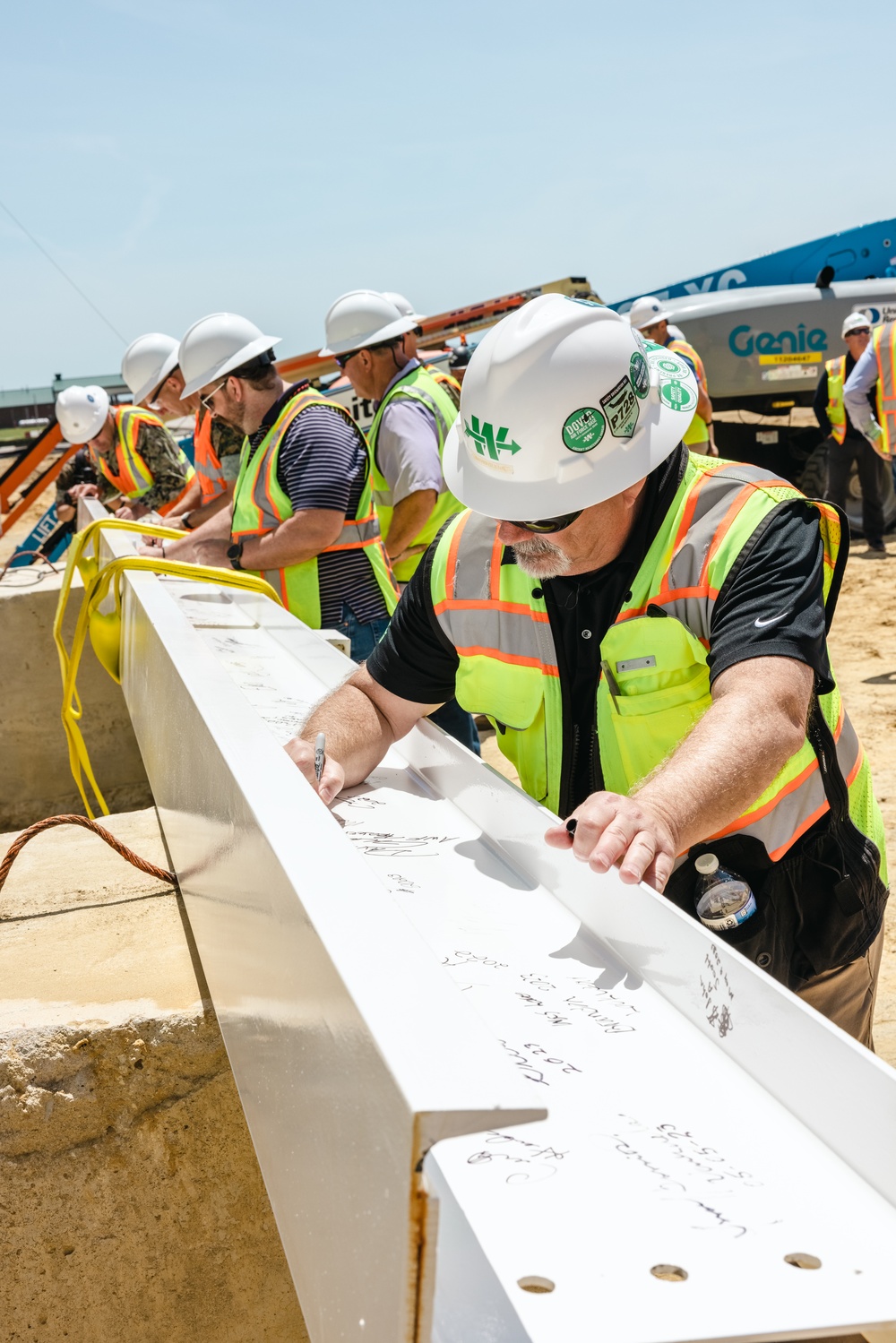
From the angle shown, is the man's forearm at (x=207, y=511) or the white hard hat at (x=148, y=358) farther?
the white hard hat at (x=148, y=358)

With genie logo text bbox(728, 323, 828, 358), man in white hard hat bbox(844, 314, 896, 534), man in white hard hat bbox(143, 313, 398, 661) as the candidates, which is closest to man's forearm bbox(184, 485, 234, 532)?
man in white hard hat bbox(143, 313, 398, 661)

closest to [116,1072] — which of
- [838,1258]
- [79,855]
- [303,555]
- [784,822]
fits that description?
[79,855]

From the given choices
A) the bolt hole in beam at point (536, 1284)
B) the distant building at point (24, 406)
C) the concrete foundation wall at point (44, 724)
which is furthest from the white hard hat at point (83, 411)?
the distant building at point (24, 406)

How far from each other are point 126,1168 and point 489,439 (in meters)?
1.65

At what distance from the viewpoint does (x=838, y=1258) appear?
3.82ft

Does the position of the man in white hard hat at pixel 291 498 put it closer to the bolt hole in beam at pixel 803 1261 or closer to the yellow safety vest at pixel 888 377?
the bolt hole in beam at pixel 803 1261

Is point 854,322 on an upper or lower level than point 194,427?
upper

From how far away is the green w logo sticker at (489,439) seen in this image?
6.97 feet

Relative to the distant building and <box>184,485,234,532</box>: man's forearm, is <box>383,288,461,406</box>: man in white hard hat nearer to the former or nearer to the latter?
<box>184,485,234,532</box>: man's forearm

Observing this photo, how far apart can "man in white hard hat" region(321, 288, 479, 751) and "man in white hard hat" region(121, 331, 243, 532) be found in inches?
27.4

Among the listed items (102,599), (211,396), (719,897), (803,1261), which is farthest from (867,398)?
(803,1261)

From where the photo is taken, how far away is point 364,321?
18.4 ft

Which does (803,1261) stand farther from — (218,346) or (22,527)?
(22,527)

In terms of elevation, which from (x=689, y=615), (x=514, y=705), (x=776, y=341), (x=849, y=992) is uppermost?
(x=776, y=341)
